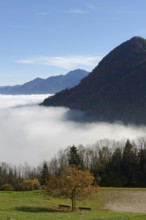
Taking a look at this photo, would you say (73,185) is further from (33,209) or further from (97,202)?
(97,202)

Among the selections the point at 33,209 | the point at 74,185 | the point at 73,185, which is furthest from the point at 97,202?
the point at 33,209

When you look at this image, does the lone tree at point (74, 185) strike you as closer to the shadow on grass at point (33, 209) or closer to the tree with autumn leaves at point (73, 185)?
the tree with autumn leaves at point (73, 185)

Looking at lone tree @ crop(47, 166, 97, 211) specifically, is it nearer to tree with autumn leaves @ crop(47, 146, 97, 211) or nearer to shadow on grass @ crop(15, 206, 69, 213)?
tree with autumn leaves @ crop(47, 146, 97, 211)

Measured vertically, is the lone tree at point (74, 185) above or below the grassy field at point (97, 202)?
above

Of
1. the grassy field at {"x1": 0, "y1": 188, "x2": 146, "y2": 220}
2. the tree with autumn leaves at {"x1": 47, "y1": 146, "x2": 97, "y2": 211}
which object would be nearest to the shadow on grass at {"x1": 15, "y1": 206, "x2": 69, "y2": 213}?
the grassy field at {"x1": 0, "y1": 188, "x2": 146, "y2": 220}

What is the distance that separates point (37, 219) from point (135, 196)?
37946 mm

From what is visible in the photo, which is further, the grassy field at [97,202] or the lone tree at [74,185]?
the grassy field at [97,202]

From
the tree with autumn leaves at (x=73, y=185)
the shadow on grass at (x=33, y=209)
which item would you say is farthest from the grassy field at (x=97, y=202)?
the tree with autumn leaves at (x=73, y=185)

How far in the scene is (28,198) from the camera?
248 ft

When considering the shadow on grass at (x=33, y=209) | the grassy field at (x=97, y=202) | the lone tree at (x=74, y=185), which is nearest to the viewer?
the shadow on grass at (x=33, y=209)

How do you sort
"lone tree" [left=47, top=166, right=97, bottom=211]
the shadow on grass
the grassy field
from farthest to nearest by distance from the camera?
the grassy field
"lone tree" [left=47, top=166, right=97, bottom=211]
the shadow on grass

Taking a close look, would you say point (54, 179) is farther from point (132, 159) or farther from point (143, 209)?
point (132, 159)

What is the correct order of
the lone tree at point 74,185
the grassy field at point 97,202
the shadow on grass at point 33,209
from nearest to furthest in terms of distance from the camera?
the shadow on grass at point 33,209 < the lone tree at point 74,185 < the grassy field at point 97,202

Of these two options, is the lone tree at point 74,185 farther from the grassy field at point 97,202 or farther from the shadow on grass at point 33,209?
the shadow on grass at point 33,209
